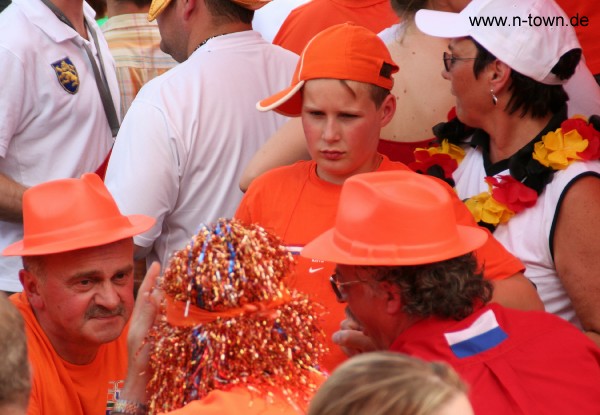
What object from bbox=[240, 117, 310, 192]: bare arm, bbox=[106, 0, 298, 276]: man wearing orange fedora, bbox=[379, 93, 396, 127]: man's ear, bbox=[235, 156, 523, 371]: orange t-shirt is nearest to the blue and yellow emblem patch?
bbox=[106, 0, 298, 276]: man wearing orange fedora

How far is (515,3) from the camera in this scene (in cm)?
350

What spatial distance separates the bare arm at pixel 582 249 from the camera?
3197 millimetres

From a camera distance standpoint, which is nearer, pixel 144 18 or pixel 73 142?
pixel 73 142

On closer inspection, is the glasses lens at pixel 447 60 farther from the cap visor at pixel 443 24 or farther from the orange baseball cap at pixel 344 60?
the orange baseball cap at pixel 344 60

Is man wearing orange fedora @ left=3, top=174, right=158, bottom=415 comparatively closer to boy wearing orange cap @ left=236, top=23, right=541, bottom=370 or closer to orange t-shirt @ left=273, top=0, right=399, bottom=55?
boy wearing orange cap @ left=236, top=23, right=541, bottom=370

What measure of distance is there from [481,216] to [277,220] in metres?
0.70

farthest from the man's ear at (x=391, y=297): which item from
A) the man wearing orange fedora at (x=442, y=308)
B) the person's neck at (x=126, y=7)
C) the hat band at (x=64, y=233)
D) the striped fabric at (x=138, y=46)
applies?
→ the person's neck at (x=126, y=7)

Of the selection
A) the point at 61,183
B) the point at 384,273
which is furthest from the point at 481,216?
the point at 61,183

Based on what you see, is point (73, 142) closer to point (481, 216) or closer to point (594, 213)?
point (481, 216)

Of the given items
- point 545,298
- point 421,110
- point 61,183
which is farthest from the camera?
point 421,110

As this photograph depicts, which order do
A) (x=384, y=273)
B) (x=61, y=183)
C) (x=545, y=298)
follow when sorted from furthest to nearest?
→ (x=545, y=298), (x=61, y=183), (x=384, y=273)

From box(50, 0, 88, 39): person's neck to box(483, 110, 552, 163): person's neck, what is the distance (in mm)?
1763

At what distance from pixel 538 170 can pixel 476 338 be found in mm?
961

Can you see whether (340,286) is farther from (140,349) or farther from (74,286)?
(74,286)
